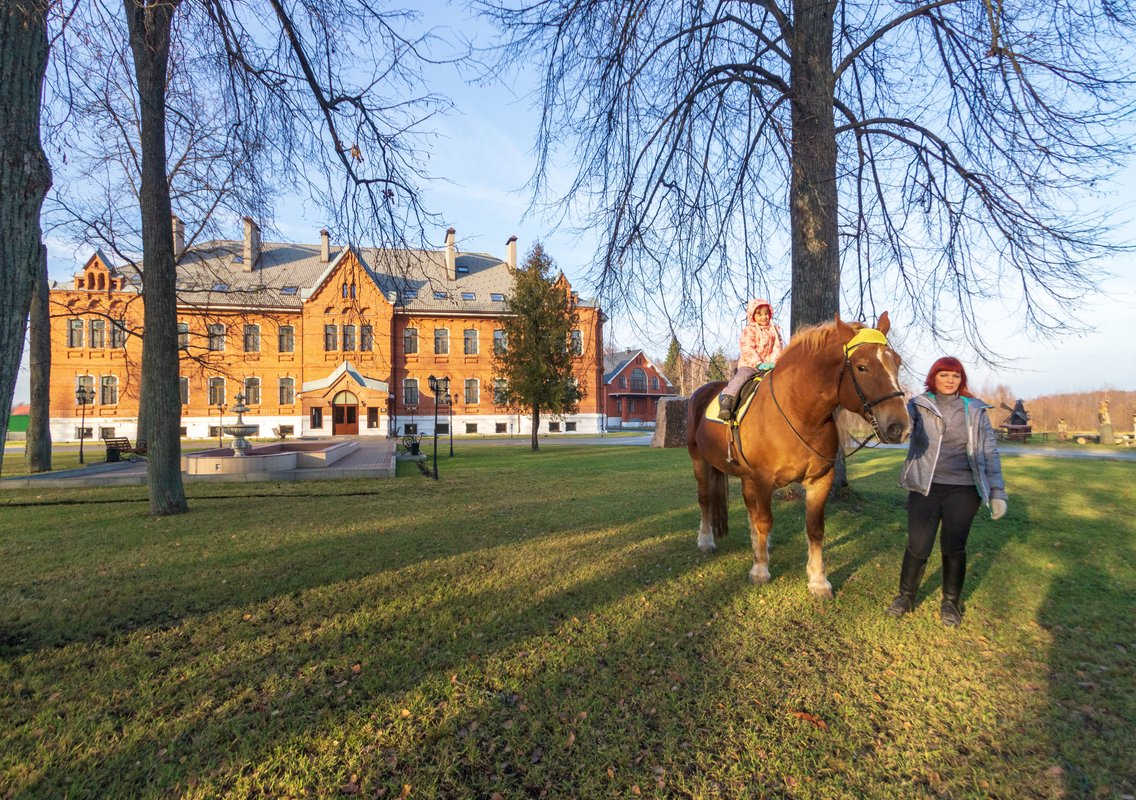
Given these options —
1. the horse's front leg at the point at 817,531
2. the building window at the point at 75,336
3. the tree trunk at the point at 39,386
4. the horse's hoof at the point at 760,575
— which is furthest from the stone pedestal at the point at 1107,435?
the building window at the point at 75,336

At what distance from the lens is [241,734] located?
9.00 feet

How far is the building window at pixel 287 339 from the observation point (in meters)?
38.9

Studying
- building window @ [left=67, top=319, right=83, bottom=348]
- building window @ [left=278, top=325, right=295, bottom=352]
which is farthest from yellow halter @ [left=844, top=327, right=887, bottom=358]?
building window @ [left=67, top=319, right=83, bottom=348]

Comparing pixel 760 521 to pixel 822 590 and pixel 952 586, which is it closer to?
pixel 822 590

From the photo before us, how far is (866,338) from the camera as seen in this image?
388cm

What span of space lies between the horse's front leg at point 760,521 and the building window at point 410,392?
3839 cm

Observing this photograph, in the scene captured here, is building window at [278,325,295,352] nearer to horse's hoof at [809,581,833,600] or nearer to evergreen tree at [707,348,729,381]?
evergreen tree at [707,348,729,381]

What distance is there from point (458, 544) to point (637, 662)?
3.74 meters

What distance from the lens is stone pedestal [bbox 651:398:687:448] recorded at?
27016 mm

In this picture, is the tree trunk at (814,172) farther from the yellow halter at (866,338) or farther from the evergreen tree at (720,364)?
the yellow halter at (866,338)

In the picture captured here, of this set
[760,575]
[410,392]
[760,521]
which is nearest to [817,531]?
[760,521]

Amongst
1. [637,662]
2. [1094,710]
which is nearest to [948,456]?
[1094,710]

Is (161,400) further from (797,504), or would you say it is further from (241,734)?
(797,504)

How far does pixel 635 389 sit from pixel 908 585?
53.2 m
